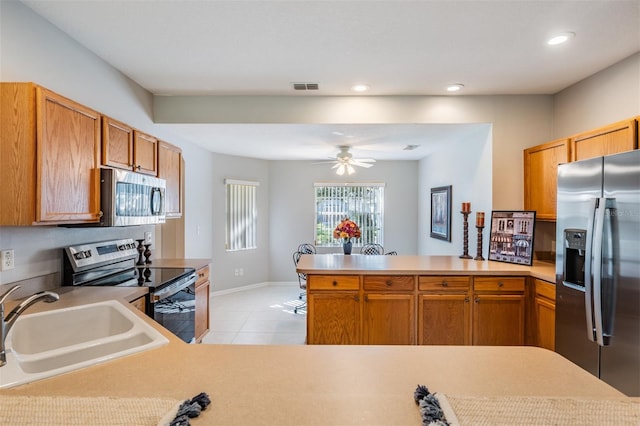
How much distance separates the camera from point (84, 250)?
2455mm

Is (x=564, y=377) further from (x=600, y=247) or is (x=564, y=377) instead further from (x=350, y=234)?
(x=350, y=234)

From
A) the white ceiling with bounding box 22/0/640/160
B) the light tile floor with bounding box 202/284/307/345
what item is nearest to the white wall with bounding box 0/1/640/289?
the white ceiling with bounding box 22/0/640/160

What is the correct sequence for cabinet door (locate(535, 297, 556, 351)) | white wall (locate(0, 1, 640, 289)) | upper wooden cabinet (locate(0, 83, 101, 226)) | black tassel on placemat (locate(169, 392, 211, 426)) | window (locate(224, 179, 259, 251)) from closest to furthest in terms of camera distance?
1. black tassel on placemat (locate(169, 392, 211, 426))
2. upper wooden cabinet (locate(0, 83, 101, 226))
3. white wall (locate(0, 1, 640, 289))
4. cabinet door (locate(535, 297, 556, 351))
5. window (locate(224, 179, 259, 251))

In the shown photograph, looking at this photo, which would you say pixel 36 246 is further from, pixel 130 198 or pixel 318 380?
pixel 318 380

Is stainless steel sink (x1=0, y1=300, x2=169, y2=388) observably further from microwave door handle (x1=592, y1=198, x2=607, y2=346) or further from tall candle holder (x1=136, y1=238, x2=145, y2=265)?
microwave door handle (x1=592, y1=198, x2=607, y2=346)

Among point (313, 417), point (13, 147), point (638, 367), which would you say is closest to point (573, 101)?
point (638, 367)

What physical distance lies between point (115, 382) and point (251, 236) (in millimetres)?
5177

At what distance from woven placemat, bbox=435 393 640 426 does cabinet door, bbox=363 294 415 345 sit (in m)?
1.96

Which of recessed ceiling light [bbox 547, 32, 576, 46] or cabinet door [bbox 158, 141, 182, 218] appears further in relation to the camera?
cabinet door [bbox 158, 141, 182, 218]

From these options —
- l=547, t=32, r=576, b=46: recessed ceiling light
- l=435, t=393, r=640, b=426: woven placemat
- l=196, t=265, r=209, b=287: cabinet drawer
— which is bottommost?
l=196, t=265, r=209, b=287: cabinet drawer

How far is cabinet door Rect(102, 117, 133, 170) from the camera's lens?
234cm

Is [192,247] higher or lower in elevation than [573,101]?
lower

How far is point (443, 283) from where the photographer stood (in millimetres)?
2855

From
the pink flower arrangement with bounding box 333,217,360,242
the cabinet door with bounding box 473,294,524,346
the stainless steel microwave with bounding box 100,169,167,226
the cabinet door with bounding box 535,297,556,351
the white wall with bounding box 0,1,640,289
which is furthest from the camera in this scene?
the pink flower arrangement with bounding box 333,217,360,242
